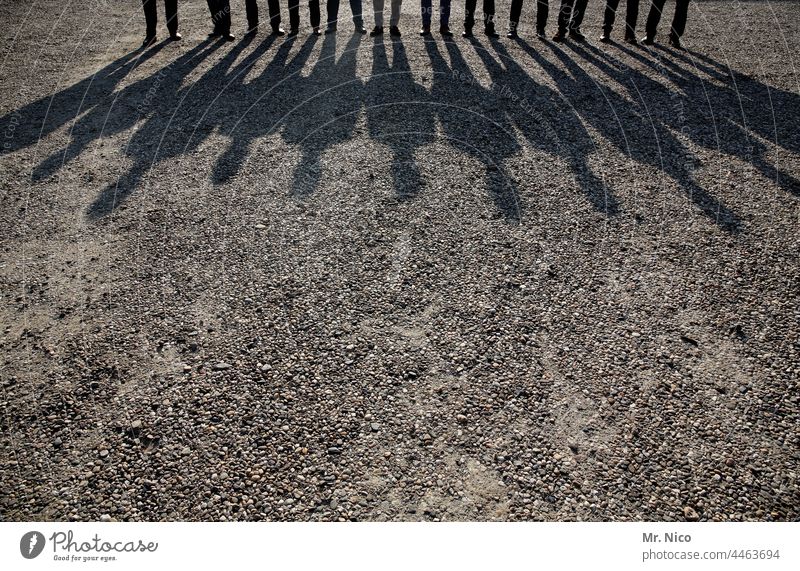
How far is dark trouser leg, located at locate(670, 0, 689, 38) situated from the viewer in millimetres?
13523

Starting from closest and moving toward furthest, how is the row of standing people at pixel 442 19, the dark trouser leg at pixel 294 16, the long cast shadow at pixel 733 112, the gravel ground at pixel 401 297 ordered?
the gravel ground at pixel 401 297
the long cast shadow at pixel 733 112
the row of standing people at pixel 442 19
the dark trouser leg at pixel 294 16

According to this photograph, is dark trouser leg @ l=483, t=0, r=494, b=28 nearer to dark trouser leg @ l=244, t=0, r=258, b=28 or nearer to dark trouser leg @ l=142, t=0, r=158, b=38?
dark trouser leg @ l=244, t=0, r=258, b=28

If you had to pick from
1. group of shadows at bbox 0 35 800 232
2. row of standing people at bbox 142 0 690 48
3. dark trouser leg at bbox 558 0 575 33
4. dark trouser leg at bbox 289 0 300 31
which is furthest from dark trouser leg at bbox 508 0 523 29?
dark trouser leg at bbox 289 0 300 31

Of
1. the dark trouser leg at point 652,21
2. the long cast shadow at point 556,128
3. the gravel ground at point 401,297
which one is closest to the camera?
the gravel ground at point 401,297

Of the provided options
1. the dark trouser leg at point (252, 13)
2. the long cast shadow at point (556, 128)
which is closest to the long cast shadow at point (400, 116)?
the long cast shadow at point (556, 128)

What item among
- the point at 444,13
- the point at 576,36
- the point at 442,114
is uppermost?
the point at 444,13

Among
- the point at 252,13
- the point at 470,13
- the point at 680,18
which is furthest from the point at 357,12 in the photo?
the point at 680,18

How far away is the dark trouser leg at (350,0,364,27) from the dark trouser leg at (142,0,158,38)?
4958 mm

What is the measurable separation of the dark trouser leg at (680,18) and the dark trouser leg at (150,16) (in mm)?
13033

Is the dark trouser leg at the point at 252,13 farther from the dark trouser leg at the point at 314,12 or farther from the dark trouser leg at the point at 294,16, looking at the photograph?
the dark trouser leg at the point at 314,12

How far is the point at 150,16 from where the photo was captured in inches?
519

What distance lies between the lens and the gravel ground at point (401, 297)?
4.30 metres

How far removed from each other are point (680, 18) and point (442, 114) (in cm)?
815

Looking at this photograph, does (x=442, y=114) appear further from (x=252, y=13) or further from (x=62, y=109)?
(x=252, y=13)
